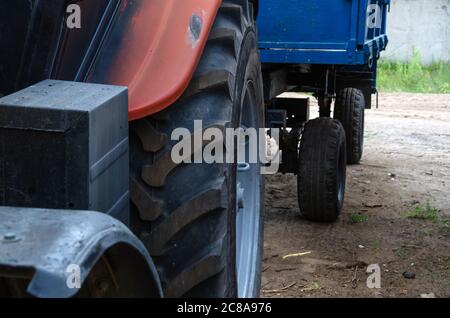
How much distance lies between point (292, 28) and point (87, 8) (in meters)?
3.04

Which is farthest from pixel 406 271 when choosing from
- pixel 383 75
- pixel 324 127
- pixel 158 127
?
pixel 383 75

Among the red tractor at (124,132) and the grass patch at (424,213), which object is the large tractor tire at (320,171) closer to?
the grass patch at (424,213)

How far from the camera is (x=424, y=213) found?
229 inches

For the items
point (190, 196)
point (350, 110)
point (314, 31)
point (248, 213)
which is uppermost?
point (314, 31)

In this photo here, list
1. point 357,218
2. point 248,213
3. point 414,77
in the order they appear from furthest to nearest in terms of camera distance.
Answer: point 414,77, point 357,218, point 248,213

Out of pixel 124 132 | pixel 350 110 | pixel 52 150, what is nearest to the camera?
pixel 52 150

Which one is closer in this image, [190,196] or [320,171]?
[190,196]

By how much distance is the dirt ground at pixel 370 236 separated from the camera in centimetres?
431

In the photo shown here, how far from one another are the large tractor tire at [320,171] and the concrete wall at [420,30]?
38.4ft

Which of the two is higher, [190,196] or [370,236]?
[190,196]

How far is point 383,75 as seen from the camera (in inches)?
619

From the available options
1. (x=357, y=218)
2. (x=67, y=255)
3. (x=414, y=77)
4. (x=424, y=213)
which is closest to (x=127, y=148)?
(x=67, y=255)

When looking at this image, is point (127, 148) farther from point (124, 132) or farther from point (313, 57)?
point (313, 57)

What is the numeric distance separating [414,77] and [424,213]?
1018 cm
